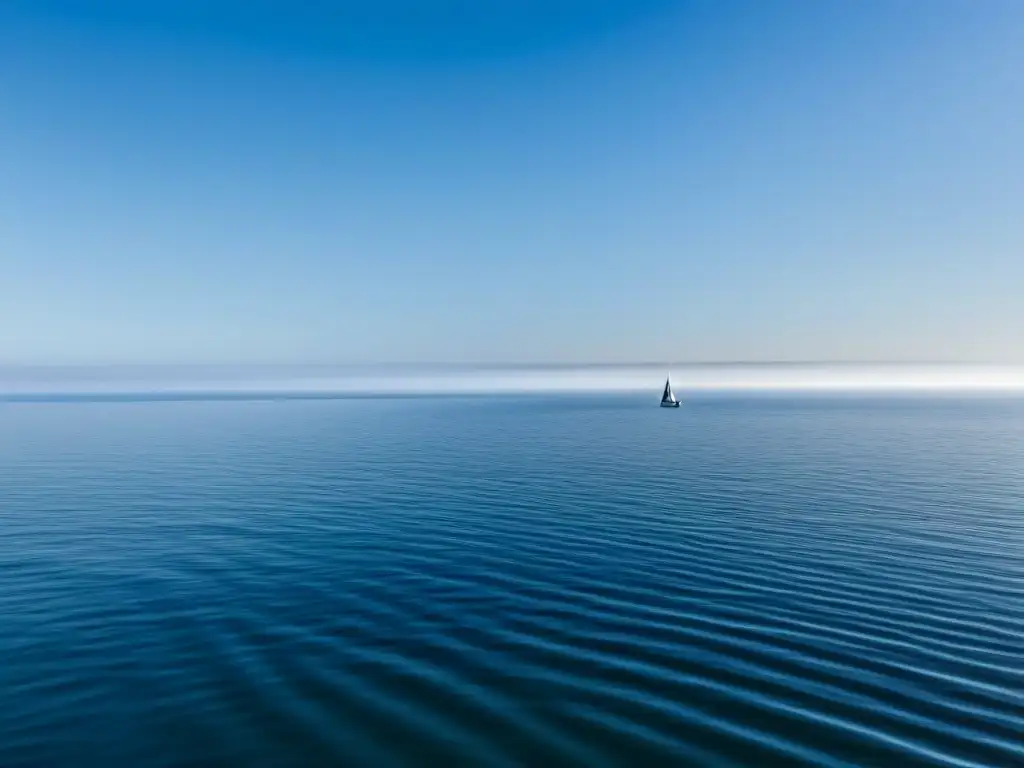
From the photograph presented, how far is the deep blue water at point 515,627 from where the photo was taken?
47.9ft

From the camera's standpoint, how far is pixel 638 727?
14984 mm

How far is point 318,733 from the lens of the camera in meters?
14.8

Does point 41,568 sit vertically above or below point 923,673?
below

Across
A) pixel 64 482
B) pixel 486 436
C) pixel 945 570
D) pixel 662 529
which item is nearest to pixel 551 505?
pixel 662 529

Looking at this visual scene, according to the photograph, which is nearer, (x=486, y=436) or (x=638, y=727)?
(x=638, y=727)

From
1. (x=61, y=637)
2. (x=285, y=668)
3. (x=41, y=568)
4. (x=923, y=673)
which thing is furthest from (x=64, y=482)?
(x=923, y=673)

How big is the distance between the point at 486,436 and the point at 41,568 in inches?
3237

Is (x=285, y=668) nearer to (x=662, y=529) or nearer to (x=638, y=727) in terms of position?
(x=638, y=727)

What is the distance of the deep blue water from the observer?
14.6 metres

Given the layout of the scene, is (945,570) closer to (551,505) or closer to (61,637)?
(551,505)

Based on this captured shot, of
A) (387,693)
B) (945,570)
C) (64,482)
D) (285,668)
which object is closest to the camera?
(387,693)

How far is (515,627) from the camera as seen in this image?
21406mm

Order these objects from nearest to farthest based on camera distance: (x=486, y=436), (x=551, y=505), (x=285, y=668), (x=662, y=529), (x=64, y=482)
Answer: (x=285, y=668)
(x=662, y=529)
(x=551, y=505)
(x=64, y=482)
(x=486, y=436)

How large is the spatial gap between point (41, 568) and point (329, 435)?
84890 millimetres
